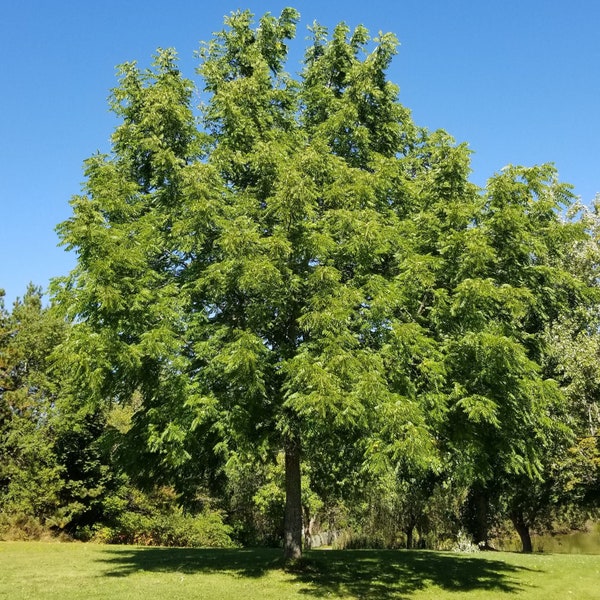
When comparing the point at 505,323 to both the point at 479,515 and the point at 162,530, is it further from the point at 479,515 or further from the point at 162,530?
the point at 162,530

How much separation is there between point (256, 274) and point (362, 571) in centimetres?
1078

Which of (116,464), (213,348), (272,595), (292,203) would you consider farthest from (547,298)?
(116,464)

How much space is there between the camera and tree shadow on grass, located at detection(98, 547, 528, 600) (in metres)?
14.5

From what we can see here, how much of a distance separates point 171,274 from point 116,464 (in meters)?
5.79

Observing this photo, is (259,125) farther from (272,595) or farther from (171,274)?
(272,595)

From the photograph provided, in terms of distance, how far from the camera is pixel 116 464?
16125 mm

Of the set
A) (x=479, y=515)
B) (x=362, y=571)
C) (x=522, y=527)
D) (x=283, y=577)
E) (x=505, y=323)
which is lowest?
(x=522, y=527)

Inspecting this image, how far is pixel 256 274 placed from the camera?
1277 cm

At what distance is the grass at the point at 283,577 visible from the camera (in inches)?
510

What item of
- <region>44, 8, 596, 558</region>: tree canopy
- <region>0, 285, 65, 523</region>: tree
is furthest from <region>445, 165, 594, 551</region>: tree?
<region>0, 285, 65, 523</region>: tree

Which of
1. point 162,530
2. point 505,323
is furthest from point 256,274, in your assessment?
point 162,530

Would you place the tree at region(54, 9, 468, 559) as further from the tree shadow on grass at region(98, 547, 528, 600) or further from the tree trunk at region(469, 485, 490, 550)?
the tree trunk at region(469, 485, 490, 550)

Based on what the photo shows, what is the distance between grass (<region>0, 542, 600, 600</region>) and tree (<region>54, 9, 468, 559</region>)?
2.26 metres

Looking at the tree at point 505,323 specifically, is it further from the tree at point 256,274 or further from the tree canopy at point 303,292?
the tree at point 256,274
